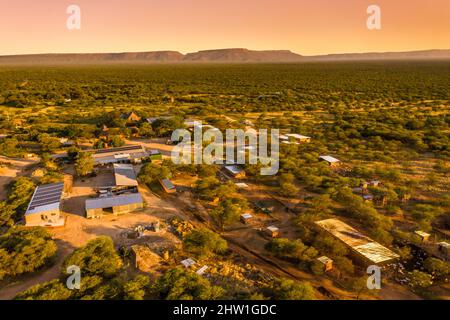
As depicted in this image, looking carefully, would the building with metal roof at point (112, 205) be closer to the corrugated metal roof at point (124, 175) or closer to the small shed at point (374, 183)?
the corrugated metal roof at point (124, 175)

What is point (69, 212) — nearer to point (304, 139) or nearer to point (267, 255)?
point (267, 255)

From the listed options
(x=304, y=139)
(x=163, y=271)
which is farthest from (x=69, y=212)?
(x=304, y=139)

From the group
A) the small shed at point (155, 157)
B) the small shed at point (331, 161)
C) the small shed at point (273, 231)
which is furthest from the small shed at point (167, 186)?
the small shed at point (331, 161)

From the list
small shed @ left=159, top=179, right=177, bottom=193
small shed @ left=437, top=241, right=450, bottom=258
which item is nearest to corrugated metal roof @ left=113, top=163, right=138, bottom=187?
small shed @ left=159, top=179, right=177, bottom=193

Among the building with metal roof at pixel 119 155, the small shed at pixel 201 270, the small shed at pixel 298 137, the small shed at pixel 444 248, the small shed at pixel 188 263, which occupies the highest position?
the small shed at pixel 298 137

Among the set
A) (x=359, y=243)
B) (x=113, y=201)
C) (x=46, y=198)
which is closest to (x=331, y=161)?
(x=359, y=243)

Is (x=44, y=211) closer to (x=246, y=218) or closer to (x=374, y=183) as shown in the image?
(x=246, y=218)
